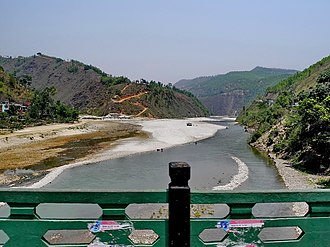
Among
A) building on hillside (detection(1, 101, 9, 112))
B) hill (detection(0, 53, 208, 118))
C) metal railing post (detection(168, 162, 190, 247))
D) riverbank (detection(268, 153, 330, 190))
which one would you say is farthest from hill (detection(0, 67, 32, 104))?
metal railing post (detection(168, 162, 190, 247))

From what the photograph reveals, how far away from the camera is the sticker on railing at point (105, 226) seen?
3.17 metres

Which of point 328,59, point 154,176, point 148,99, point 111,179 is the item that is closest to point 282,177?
point 154,176

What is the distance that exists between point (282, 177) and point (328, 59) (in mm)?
74356

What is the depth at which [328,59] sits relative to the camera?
296ft

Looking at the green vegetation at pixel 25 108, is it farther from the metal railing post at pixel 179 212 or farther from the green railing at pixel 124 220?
the metal railing post at pixel 179 212

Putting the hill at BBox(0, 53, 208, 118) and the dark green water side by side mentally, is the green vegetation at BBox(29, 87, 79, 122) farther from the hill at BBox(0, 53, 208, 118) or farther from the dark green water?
the dark green water

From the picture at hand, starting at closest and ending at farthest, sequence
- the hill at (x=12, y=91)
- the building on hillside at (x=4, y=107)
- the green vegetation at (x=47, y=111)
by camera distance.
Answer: the building on hillside at (x=4, y=107), the green vegetation at (x=47, y=111), the hill at (x=12, y=91)

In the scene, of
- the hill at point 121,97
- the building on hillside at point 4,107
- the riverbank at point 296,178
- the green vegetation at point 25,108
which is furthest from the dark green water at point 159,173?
the hill at point 121,97

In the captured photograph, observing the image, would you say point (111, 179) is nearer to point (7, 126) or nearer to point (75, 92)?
point (7, 126)

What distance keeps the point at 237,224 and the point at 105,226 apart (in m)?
1.09

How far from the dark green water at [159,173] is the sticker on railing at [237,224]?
1807 cm

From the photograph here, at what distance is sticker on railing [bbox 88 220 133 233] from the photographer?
3168mm

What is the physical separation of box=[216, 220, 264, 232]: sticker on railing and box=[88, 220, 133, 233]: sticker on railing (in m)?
0.74

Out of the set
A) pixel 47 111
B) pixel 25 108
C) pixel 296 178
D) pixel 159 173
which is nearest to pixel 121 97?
pixel 47 111
